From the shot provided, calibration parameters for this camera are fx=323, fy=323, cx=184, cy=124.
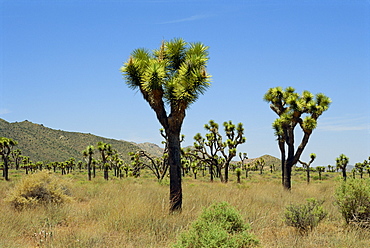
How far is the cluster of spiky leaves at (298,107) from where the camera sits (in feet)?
61.0

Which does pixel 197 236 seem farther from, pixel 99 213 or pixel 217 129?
pixel 217 129

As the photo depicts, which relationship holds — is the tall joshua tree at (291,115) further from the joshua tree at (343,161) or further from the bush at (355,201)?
Result: the joshua tree at (343,161)

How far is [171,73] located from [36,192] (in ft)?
23.1

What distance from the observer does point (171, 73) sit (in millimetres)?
12078

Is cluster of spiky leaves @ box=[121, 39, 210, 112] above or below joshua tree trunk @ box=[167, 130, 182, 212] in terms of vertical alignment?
above

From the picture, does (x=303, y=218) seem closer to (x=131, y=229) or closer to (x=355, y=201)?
(x=355, y=201)

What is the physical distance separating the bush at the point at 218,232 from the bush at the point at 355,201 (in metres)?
4.35

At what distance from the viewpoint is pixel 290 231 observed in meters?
8.23

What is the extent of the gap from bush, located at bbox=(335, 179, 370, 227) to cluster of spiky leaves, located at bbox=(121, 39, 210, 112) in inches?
207

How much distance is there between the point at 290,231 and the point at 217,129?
67.9ft

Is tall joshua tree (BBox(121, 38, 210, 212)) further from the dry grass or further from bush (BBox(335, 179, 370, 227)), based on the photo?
bush (BBox(335, 179, 370, 227))

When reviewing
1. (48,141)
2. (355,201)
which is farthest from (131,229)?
(48,141)

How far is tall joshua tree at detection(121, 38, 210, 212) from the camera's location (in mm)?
10762

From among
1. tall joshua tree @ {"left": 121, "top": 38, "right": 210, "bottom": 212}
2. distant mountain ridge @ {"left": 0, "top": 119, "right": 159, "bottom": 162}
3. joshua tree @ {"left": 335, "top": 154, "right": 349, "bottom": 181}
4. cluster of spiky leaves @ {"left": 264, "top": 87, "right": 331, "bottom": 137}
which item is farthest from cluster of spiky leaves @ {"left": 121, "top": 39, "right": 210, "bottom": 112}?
distant mountain ridge @ {"left": 0, "top": 119, "right": 159, "bottom": 162}
